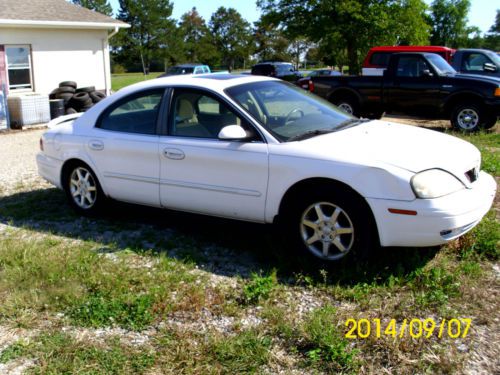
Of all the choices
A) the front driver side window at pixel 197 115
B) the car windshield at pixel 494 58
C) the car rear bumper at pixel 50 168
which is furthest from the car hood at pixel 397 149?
the car windshield at pixel 494 58

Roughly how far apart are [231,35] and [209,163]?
76879 millimetres

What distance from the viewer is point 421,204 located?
399 centimetres

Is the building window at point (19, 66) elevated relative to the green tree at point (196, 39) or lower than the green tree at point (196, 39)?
lower

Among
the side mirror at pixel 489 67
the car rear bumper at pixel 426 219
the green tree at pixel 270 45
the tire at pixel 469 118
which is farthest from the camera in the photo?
the green tree at pixel 270 45

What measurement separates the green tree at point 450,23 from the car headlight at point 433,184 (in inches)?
3458

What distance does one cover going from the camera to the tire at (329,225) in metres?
4.23

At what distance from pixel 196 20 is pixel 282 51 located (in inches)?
676

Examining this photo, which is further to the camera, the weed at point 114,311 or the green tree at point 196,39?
the green tree at point 196,39

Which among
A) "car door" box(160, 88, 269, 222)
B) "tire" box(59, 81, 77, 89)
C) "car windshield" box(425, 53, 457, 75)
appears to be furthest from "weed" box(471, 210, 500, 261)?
"tire" box(59, 81, 77, 89)

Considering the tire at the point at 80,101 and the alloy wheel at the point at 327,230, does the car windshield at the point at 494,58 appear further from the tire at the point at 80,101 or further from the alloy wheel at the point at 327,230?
the alloy wheel at the point at 327,230

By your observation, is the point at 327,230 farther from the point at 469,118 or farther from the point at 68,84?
the point at 68,84

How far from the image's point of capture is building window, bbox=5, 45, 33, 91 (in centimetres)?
1642

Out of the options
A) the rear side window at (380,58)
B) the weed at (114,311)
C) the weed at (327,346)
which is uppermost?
the rear side window at (380,58)

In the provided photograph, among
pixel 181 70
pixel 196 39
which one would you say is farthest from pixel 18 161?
pixel 196 39
